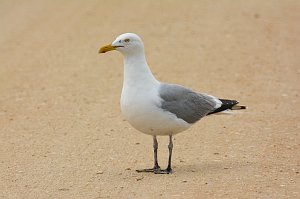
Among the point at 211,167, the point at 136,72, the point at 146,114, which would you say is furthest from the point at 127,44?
the point at 211,167

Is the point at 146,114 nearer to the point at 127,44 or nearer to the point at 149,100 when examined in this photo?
the point at 149,100

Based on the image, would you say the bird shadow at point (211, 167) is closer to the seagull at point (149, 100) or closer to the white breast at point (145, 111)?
the seagull at point (149, 100)

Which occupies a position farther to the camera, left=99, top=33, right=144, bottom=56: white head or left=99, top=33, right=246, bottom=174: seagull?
left=99, top=33, right=144, bottom=56: white head

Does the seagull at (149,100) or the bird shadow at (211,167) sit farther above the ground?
the seagull at (149,100)

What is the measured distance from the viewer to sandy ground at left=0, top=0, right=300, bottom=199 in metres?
7.94

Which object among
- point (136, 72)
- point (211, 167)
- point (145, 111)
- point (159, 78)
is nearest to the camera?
point (145, 111)

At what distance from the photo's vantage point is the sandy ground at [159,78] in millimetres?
7941

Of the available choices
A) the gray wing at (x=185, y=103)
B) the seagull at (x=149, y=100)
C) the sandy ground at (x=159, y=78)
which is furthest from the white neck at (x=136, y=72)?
the sandy ground at (x=159, y=78)

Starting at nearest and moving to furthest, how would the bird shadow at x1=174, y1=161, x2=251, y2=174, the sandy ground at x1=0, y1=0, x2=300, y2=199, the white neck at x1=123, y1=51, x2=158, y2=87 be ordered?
the sandy ground at x1=0, y1=0, x2=300, y2=199 → the white neck at x1=123, y1=51, x2=158, y2=87 → the bird shadow at x1=174, y1=161, x2=251, y2=174

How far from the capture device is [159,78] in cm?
1329

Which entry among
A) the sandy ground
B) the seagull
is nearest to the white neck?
the seagull

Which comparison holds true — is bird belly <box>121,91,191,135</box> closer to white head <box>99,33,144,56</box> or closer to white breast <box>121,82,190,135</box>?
white breast <box>121,82,190,135</box>

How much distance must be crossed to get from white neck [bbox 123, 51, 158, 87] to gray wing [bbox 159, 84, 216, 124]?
165 millimetres

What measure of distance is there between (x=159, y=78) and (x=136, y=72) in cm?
509
